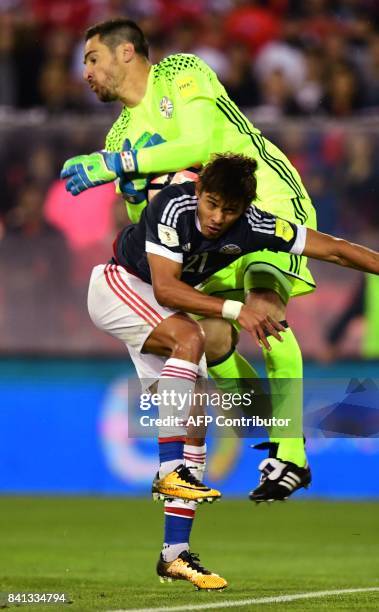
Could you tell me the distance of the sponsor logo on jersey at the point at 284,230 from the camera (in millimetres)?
8312

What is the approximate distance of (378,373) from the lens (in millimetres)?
13969

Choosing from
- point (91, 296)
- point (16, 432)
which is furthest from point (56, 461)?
point (91, 296)

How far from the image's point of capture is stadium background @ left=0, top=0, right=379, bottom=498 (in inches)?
547

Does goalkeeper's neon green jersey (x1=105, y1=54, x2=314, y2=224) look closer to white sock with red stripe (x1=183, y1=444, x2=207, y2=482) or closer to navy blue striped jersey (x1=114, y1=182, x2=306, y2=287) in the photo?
navy blue striped jersey (x1=114, y1=182, x2=306, y2=287)

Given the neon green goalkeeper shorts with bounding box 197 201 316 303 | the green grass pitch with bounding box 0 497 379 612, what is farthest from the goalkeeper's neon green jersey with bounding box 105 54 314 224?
the green grass pitch with bounding box 0 497 379 612

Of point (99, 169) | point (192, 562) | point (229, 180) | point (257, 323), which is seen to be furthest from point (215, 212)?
point (192, 562)

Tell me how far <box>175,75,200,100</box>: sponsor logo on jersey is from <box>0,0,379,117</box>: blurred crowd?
5.58 meters

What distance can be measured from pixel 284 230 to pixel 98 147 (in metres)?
5.90

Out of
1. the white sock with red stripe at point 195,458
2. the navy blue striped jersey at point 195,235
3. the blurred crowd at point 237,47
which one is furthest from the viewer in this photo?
the blurred crowd at point 237,47

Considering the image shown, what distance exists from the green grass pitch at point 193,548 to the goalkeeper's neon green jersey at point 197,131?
2416 millimetres

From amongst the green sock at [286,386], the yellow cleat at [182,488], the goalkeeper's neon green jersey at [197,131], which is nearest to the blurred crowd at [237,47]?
the goalkeeper's neon green jersey at [197,131]

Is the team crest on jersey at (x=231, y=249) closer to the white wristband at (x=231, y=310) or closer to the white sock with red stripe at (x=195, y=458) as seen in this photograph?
the white wristband at (x=231, y=310)

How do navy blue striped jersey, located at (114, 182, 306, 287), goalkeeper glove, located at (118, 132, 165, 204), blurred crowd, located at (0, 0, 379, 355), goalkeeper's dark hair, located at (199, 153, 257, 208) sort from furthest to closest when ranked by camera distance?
blurred crowd, located at (0, 0, 379, 355)
goalkeeper glove, located at (118, 132, 165, 204)
navy blue striped jersey, located at (114, 182, 306, 287)
goalkeeper's dark hair, located at (199, 153, 257, 208)

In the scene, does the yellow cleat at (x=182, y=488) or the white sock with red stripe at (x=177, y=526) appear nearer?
the yellow cleat at (x=182, y=488)
